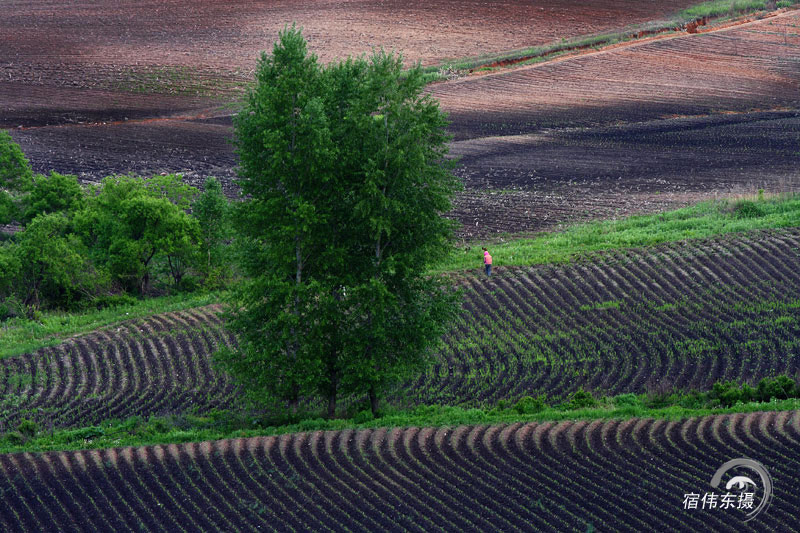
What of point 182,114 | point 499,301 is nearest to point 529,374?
point 499,301

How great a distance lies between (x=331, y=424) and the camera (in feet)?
77.9

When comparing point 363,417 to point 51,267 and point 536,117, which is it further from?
point 536,117

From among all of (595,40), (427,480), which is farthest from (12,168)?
(595,40)

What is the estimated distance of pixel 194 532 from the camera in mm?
19328

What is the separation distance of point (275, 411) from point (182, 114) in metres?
39.4

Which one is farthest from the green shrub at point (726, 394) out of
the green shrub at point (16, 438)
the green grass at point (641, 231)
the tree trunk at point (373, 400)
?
the green shrub at point (16, 438)

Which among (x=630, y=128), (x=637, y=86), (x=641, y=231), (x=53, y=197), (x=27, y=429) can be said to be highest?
(x=637, y=86)

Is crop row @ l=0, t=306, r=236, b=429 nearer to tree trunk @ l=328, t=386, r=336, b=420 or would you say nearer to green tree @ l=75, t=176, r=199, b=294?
green tree @ l=75, t=176, r=199, b=294

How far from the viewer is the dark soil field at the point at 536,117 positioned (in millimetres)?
47469

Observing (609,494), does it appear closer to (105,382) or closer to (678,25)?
(105,382)

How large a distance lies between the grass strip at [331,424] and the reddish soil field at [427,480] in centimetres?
44

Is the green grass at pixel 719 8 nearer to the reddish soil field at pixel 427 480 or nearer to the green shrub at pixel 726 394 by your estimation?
the green shrub at pixel 726 394

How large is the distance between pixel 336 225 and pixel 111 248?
1481cm

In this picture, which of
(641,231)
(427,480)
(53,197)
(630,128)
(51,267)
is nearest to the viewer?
(427,480)
